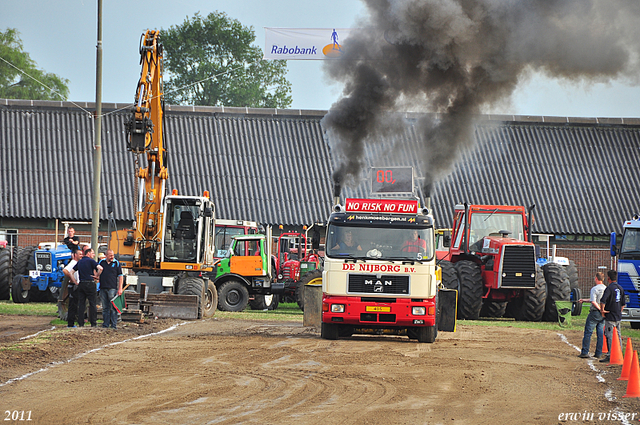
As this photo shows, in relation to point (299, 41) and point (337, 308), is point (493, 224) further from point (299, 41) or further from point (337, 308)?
point (299, 41)

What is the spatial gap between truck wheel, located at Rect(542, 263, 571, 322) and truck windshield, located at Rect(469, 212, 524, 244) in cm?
140

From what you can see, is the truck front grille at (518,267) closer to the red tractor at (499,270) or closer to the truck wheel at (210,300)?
the red tractor at (499,270)

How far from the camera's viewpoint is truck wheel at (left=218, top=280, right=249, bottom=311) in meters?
25.6

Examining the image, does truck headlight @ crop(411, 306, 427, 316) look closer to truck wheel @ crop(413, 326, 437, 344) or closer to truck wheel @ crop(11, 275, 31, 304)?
truck wheel @ crop(413, 326, 437, 344)

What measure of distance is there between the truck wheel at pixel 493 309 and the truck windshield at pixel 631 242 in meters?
4.38

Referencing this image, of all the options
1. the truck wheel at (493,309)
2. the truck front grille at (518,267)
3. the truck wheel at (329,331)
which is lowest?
the truck wheel at (493,309)

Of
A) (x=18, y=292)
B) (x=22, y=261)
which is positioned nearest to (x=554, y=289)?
(x=18, y=292)

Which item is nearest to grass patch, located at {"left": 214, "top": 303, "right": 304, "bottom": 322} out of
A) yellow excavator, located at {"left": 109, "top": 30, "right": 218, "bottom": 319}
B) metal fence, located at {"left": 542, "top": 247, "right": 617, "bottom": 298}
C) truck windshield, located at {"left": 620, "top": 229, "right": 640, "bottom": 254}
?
yellow excavator, located at {"left": 109, "top": 30, "right": 218, "bottom": 319}

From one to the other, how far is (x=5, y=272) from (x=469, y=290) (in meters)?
16.1

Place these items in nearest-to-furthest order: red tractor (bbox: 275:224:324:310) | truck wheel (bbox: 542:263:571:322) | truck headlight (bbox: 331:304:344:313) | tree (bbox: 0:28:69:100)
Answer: truck headlight (bbox: 331:304:344:313) → truck wheel (bbox: 542:263:571:322) → red tractor (bbox: 275:224:324:310) → tree (bbox: 0:28:69:100)

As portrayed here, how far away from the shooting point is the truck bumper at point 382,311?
1566 cm

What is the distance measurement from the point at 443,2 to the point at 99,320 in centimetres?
1150

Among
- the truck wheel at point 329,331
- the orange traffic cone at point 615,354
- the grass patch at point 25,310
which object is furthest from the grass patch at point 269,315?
the orange traffic cone at point 615,354

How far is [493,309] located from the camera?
24406mm
